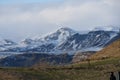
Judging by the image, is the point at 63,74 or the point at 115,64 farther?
the point at 115,64

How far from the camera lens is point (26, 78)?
96.2 metres

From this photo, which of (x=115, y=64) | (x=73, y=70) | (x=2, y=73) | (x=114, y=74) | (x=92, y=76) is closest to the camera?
(x=114, y=74)

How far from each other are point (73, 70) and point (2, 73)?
22.1m

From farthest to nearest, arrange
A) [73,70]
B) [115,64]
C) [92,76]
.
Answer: [115,64]
[73,70]
[92,76]

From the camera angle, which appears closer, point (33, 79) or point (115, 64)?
point (33, 79)

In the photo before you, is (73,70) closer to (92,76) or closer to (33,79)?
(92,76)

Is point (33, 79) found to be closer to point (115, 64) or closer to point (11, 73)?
point (11, 73)

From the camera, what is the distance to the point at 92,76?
10281cm

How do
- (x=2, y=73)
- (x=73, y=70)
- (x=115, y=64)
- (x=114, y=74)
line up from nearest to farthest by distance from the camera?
(x=114, y=74), (x=2, y=73), (x=73, y=70), (x=115, y=64)

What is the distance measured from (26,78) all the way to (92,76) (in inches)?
626

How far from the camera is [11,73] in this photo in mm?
97688

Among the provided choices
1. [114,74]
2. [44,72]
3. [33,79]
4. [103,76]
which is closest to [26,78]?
[33,79]

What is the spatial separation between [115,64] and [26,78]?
32.3 m

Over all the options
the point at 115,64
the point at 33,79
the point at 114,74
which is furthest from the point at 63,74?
the point at 114,74
